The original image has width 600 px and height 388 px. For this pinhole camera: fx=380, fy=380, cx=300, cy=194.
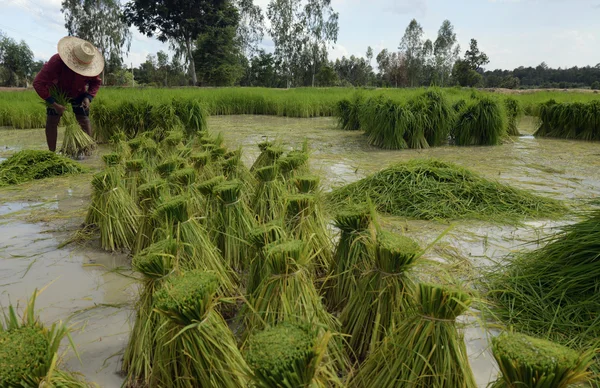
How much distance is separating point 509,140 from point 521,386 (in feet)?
26.1

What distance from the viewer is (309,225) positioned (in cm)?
186

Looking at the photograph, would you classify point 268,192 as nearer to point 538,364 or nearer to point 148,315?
point 148,315

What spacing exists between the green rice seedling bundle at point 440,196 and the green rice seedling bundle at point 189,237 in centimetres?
141

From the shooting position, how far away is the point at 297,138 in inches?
307

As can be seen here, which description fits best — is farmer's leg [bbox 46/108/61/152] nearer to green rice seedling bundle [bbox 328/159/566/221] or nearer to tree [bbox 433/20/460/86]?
green rice seedling bundle [bbox 328/159/566/221]

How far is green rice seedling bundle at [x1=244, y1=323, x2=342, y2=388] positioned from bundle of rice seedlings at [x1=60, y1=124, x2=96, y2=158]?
19.6ft

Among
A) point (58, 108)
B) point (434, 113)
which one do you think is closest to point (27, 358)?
point (58, 108)

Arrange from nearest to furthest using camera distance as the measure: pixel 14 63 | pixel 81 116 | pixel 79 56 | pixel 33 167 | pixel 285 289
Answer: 1. pixel 285 289
2. pixel 33 167
3. pixel 79 56
4. pixel 81 116
5. pixel 14 63

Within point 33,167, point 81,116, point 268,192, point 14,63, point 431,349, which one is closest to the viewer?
point 431,349

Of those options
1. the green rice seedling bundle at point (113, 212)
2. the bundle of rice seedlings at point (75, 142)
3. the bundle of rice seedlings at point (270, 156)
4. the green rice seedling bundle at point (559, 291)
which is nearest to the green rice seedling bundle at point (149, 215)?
the green rice seedling bundle at point (113, 212)

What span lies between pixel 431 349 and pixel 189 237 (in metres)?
1.13

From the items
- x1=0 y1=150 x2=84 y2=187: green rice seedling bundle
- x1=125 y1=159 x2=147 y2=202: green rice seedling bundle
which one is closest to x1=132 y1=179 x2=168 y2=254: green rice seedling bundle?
x1=125 y1=159 x2=147 y2=202: green rice seedling bundle

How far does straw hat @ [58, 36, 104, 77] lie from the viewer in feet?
17.4

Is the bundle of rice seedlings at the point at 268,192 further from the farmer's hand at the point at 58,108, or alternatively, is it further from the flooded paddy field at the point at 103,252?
the farmer's hand at the point at 58,108
